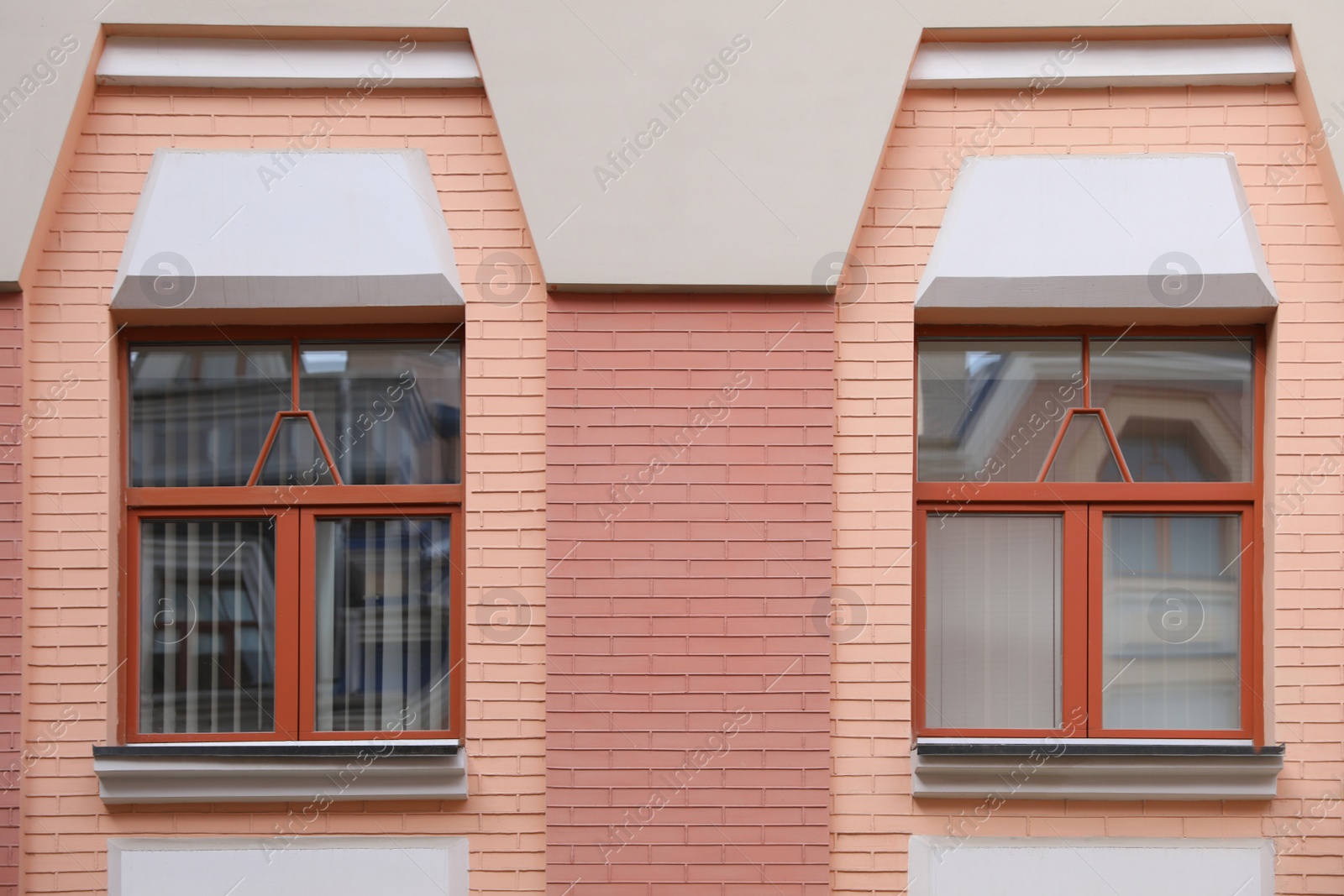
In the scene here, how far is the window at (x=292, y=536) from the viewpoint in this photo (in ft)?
15.0

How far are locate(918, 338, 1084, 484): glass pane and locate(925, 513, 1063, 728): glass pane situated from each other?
0.81ft

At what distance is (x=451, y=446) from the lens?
4.63 metres

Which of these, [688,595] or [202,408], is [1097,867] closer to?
[688,595]

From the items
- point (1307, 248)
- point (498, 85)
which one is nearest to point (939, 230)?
point (1307, 248)

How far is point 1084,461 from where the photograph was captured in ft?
15.0

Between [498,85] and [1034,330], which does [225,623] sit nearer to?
[498,85]

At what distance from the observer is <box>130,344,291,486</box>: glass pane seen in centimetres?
461

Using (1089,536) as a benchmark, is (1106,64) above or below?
above

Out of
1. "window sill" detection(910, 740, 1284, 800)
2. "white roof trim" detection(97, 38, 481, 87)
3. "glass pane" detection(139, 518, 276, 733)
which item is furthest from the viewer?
"glass pane" detection(139, 518, 276, 733)

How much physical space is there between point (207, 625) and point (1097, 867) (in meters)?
4.21

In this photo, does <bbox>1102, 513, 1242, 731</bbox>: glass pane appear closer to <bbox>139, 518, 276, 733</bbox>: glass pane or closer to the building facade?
the building facade

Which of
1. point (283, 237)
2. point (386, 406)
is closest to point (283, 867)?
point (386, 406)

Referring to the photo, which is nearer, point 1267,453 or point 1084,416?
point 1267,453

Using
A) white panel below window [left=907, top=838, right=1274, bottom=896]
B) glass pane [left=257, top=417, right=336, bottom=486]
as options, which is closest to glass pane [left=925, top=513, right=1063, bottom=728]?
white panel below window [left=907, top=838, right=1274, bottom=896]
